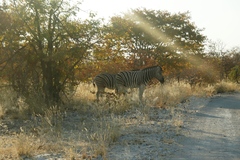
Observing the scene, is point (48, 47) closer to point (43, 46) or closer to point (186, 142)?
point (43, 46)

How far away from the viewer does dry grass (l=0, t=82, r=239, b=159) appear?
25.0 feet

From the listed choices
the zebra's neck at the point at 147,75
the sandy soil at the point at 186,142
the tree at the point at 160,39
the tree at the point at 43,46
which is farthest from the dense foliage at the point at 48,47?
the tree at the point at 160,39

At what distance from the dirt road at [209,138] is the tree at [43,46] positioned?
478cm

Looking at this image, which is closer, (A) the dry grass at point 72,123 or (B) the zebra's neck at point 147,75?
(A) the dry grass at point 72,123

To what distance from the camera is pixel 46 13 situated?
1271 centimetres

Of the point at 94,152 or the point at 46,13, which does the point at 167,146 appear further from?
the point at 46,13

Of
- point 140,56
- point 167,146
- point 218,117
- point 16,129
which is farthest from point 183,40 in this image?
point 167,146

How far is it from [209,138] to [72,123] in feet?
16.8

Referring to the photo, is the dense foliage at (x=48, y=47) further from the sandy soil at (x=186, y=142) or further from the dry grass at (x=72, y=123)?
the sandy soil at (x=186, y=142)

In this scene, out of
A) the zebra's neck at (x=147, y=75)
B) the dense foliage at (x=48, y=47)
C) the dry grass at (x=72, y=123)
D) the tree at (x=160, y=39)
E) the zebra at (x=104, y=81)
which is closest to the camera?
the dry grass at (x=72, y=123)

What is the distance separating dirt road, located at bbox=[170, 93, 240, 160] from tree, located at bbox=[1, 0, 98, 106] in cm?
478

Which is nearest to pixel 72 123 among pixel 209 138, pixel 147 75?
pixel 209 138

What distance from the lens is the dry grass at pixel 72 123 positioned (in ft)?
25.0

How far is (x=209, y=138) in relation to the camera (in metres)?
8.50
